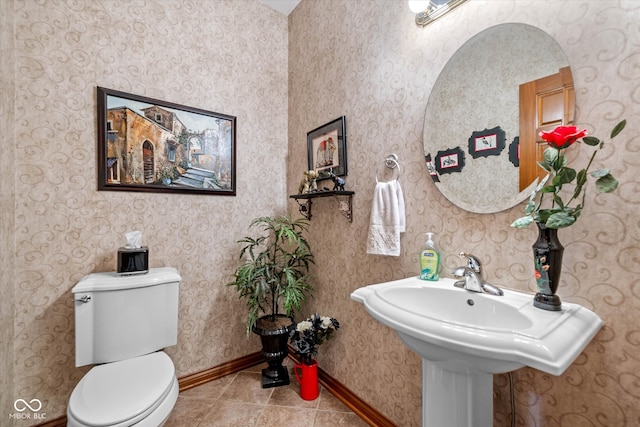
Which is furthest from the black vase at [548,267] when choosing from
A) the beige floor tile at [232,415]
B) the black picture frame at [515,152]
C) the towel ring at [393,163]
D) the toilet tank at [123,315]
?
the toilet tank at [123,315]

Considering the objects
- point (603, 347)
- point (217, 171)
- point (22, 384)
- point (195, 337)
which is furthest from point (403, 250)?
point (22, 384)

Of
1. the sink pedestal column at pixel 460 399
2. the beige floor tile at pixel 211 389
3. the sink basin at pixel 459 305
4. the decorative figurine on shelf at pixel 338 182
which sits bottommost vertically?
the beige floor tile at pixel 211 389

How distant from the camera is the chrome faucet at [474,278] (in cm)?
96

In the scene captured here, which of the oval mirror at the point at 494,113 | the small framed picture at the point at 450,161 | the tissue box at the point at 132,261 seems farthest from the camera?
the tissue box at the point at 132,261

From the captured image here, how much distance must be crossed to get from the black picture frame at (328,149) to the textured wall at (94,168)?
17.1 inches

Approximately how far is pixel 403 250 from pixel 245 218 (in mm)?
1276

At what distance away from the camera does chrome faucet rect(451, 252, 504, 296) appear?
0.96 metres

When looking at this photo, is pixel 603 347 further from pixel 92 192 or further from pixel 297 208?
pixel 92 192

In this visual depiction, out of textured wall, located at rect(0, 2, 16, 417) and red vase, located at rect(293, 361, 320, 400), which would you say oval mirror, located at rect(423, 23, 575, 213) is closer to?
red vase, located at rect(293, 361, 320, 400)

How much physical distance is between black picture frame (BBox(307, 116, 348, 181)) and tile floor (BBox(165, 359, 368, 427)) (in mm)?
1444

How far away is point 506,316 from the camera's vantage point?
0.86 metres

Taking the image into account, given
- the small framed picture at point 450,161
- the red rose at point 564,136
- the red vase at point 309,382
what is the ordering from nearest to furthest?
1. the red rose at point 564,136
2. the small framed picture at point 450,161
3. the red vase at point 309,382

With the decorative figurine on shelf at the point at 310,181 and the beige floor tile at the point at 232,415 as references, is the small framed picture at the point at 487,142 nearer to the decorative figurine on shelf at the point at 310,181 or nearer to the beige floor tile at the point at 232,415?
the decorative figurine on shelf at the point at 310,181

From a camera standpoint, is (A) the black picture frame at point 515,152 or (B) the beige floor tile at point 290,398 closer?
(A) the black picture frame at point 515,152
